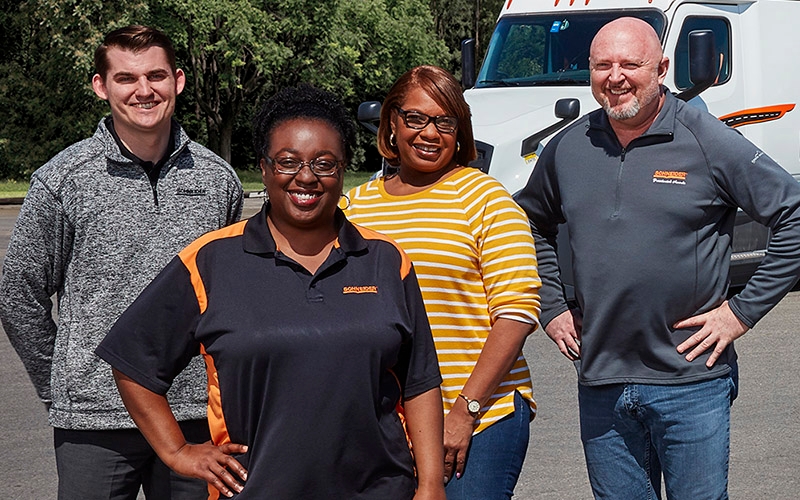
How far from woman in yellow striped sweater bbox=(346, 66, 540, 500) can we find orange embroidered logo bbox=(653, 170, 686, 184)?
48 cm

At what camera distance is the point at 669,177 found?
3396 millimetres

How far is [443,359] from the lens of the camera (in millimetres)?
3164

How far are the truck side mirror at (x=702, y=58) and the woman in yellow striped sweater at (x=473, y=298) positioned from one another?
6.48 m

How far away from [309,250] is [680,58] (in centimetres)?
A: 788

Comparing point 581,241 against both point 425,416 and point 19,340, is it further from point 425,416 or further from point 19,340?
point 19,340

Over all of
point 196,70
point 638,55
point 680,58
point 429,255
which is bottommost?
point 196,70

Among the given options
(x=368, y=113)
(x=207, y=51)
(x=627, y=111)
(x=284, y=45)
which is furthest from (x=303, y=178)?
(x=284, y=45)

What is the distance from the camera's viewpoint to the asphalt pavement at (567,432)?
18.3 ft

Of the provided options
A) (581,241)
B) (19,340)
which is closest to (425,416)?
(581,241)

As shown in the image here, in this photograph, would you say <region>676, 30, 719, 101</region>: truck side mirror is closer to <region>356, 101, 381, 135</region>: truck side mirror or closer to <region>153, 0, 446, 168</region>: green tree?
<region>356, 101, 381, 135</region>: truck side mirror

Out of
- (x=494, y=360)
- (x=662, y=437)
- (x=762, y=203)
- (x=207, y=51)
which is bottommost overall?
(x=207, y=51)

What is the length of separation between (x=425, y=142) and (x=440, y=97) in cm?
13

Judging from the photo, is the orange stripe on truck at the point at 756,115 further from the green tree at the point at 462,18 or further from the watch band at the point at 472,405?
the green tree at the point at 462,18

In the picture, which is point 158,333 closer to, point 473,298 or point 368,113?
point 473,298
